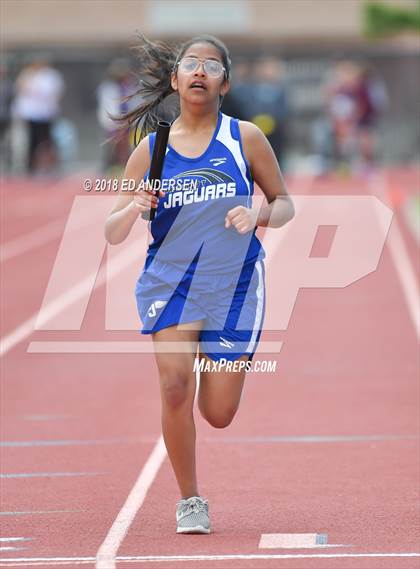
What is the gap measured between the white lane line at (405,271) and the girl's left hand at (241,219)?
6.63 meters

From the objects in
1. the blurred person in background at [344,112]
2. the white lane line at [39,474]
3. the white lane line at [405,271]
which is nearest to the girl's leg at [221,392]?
Result: the white lane line at [39,474]

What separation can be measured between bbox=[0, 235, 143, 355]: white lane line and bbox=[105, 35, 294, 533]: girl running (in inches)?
227

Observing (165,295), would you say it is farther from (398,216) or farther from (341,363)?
(398,216)

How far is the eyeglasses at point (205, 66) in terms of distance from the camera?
6.42 meters

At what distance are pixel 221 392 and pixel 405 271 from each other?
10.8 m

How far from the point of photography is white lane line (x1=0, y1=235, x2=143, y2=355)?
12.7 metres

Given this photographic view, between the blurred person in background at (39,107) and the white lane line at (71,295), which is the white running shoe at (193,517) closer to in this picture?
the white lane line at (71,295)

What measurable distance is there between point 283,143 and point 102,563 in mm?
25864

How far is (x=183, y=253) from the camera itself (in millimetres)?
6379

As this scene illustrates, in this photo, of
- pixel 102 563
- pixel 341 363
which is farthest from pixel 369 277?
pixel 102 563

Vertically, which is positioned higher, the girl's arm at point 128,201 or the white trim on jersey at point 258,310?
the girl's arm at point 128,201

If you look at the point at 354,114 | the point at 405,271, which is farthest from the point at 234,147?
the point at 354,114

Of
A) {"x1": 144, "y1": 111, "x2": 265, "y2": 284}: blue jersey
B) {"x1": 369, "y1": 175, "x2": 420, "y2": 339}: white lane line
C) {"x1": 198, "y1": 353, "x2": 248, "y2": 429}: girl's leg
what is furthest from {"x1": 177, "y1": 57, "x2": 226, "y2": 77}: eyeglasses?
{"x1": 369, "y1": 175, "x2": 420, "y2": 339}: white lane line

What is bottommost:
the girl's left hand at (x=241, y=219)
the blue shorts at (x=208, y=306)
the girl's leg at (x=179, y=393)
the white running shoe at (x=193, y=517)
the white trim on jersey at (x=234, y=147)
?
the white running shoe at (x=193, y=517)
